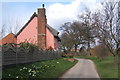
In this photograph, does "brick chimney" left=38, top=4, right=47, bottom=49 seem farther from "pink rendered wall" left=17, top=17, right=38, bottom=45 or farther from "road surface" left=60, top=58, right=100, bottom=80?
"road surface" left=60, top=58, right=100, bottom=80

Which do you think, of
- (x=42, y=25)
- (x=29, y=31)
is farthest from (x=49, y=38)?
(x=29, y=31)

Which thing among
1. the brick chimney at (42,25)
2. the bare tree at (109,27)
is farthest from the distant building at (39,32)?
the bare tree at (109,27)

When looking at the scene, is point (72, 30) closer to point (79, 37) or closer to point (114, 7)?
point (79, 37)

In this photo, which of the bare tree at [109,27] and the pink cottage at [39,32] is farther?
the pink cottage at [39,32]

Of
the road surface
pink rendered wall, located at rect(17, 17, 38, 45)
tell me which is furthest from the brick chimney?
the road surface

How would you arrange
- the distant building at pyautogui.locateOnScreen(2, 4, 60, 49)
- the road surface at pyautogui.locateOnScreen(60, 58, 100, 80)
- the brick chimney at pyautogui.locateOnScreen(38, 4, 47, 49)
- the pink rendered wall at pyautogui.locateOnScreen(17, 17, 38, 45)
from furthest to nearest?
1. the pink rendered wall at pyautogui.locateOnScreen(17, 17, 38, 45)
2. the distant building at pyautogui.locateOnScreen(2, 4, 60, 49)
3. the brick chimney at pyautogui.locateOnScreen(38, 4, 47, 49)
4. the road surface at pyautogui.locateOnScreen(60, 58, 100, 80)

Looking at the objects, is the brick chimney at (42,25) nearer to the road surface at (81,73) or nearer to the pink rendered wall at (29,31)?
the pink rendered wall at (29,31)

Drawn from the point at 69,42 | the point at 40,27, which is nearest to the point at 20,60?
the point at 40,27

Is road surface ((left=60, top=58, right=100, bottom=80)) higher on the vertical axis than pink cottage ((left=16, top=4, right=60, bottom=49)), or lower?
lower

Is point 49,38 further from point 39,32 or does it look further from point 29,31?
point 29,31

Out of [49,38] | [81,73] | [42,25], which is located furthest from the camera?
[49,38]

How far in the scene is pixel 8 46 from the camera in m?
11.1

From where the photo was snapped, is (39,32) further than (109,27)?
Yes

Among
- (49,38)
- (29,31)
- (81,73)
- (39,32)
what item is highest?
(29,31)
